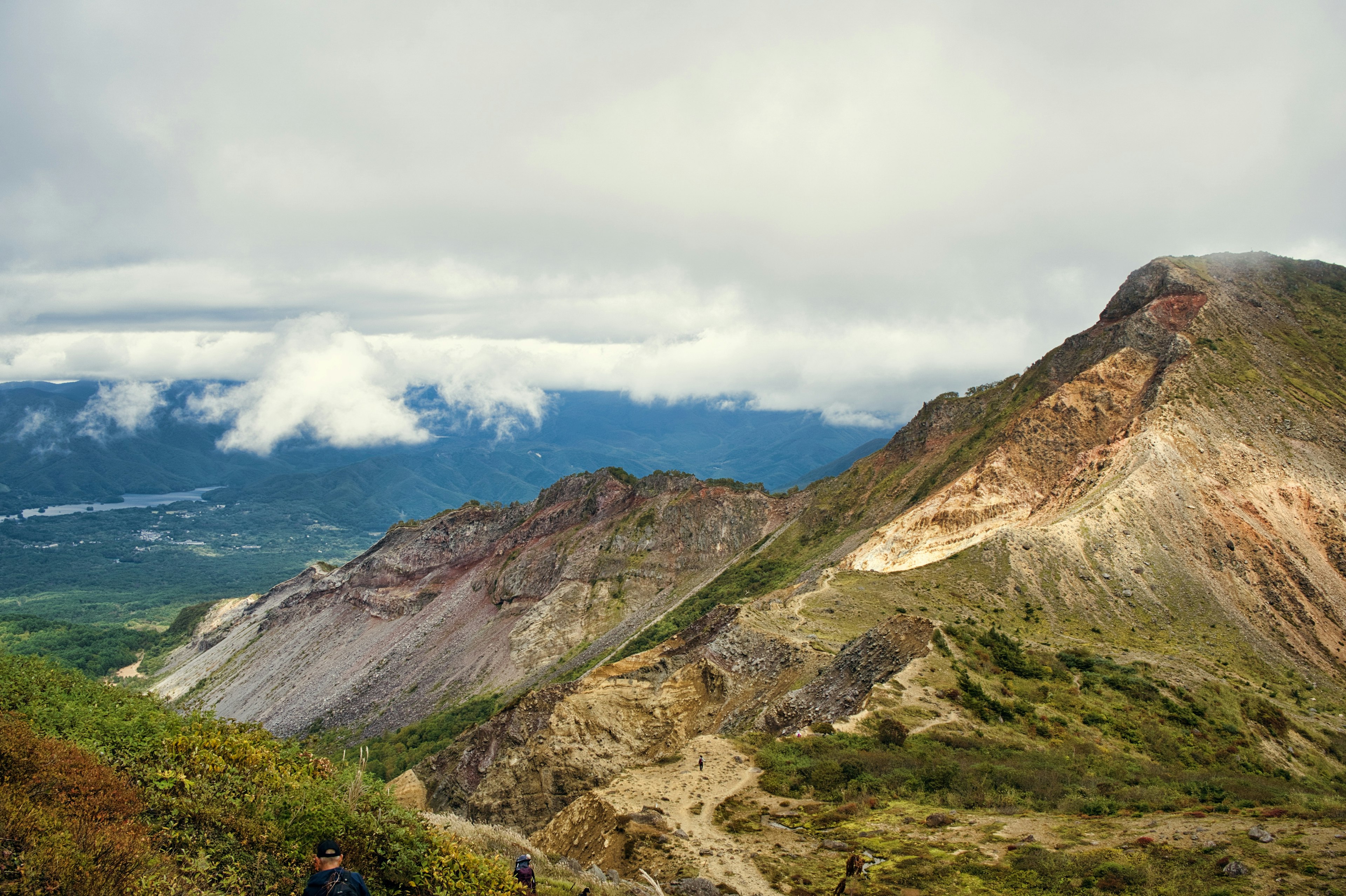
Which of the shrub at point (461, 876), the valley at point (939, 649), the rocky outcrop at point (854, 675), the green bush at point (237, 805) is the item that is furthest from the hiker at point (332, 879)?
the rocky outcrop at point (854, 675)

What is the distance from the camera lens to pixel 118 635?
475 ft

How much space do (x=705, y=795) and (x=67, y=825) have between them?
19326mm

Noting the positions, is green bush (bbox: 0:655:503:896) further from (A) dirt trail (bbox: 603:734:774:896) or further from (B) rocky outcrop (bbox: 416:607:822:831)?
(B) rocky outcrop (bbox: 416:607:822:831)

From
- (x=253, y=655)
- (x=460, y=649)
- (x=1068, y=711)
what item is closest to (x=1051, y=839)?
(x=1068, y=711)

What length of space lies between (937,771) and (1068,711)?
11746mm

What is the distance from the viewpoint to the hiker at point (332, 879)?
9.28m

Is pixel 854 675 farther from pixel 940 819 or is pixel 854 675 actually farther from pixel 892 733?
pixel 940 819

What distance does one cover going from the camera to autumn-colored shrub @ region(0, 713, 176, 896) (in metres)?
8.84

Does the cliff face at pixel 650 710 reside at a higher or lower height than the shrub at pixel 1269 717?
lower

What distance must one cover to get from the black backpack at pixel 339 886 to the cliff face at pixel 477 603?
220 feet

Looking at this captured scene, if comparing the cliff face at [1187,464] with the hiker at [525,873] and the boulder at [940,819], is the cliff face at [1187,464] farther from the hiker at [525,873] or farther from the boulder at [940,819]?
the hiker at [525,873]

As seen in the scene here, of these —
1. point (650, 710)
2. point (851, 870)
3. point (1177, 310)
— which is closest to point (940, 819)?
point (851, 870)

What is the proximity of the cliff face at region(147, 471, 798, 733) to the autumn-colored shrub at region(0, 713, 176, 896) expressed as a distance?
6521 centimetres

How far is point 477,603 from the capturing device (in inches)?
3834
